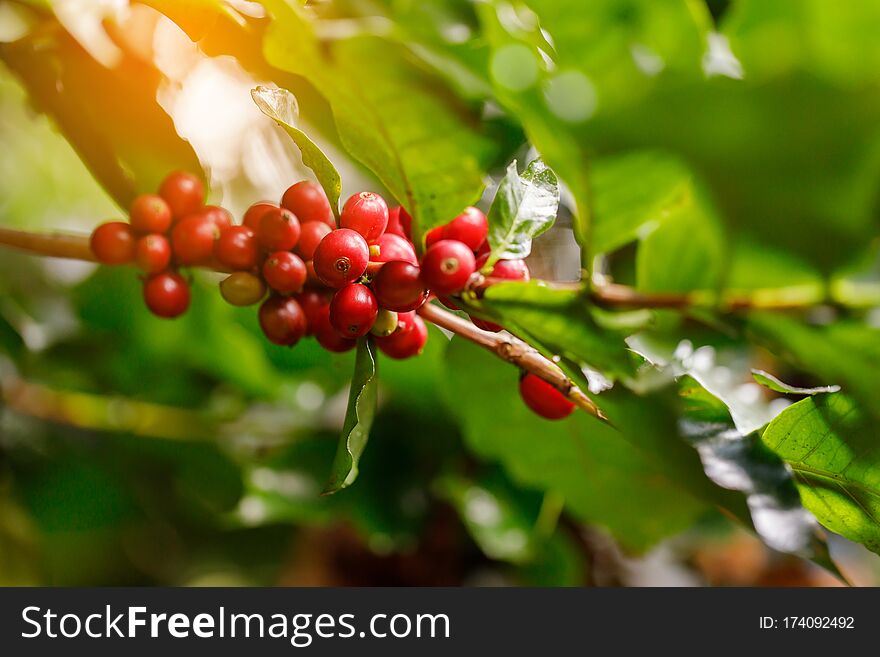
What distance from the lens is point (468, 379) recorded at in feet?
2.45

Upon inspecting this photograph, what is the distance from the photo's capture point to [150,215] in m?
0.59

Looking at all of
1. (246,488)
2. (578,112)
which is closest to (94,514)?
(246,488)

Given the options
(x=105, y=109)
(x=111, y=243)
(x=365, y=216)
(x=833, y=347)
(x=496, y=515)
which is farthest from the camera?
(x=496, y=515)

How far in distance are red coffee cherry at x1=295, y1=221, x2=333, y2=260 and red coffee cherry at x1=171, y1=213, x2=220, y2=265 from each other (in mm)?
92

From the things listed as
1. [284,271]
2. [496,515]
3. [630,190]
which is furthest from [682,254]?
[496,515]

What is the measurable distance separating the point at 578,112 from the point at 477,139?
117mm

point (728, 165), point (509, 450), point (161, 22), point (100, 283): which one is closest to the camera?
point (728, 165)

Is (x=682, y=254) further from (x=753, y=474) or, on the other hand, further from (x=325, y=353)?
(x=325, y=353)

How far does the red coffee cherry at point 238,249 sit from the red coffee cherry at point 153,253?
3.0 inches

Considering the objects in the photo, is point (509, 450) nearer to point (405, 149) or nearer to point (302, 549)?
point (405, 149)

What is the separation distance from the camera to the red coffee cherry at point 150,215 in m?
0.59

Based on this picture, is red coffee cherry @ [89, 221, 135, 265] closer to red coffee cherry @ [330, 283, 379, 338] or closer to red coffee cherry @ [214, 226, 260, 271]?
red coffee cherry @ [214, 226, 260, 271]

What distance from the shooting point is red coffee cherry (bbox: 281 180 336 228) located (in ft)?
1.74

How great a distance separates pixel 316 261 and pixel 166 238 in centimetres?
22
